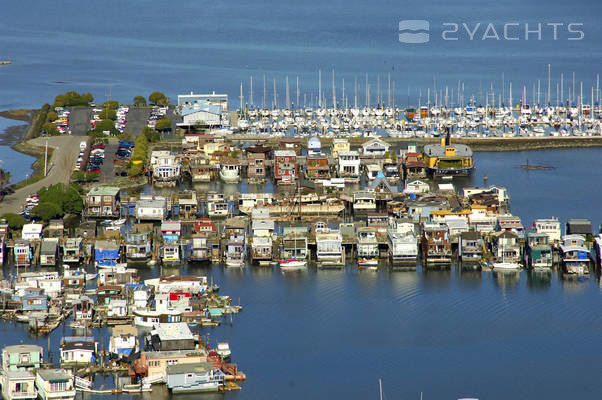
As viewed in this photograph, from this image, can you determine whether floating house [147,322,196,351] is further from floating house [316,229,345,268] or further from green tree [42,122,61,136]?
green tree [42,122,61,136]

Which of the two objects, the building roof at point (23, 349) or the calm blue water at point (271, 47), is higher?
the calm blue water at point (271, 47)

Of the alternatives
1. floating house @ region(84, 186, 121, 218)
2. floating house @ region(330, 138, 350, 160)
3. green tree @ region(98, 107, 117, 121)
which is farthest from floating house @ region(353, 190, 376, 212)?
green tree @ region(98, 107, 117, 121)

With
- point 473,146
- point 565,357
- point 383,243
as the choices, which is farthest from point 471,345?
point 473,146

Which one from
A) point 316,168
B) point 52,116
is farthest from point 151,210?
point 52,116

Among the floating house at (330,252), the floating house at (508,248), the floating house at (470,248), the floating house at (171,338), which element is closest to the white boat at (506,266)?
the floating house at (508,248)

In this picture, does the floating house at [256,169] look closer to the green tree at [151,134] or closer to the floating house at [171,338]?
the green tree at [151,134]

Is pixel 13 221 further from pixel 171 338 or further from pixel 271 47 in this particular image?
pixel 271 47

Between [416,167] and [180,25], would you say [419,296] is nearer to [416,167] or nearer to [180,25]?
[416,167]
